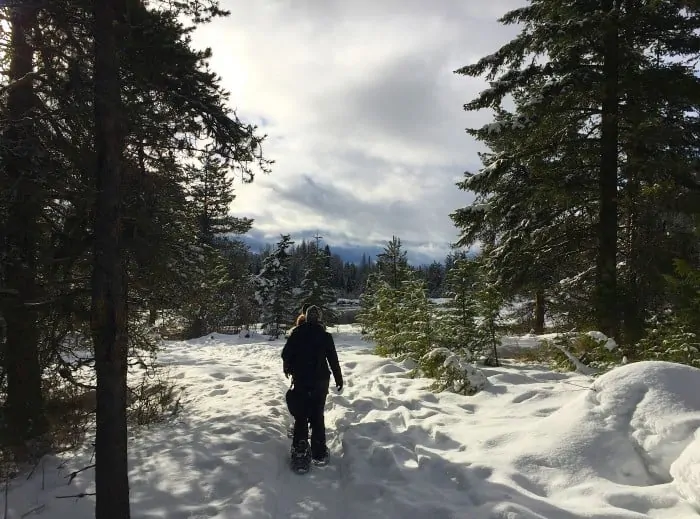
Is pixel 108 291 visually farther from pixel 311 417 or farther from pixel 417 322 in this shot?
pixel 417 322

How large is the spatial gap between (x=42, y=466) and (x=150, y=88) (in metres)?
5.36

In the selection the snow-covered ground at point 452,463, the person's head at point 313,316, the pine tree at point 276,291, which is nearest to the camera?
the snow-covered ground at point 452,463

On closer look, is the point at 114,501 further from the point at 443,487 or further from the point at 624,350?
the point at 624,350

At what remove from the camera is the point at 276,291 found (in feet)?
128

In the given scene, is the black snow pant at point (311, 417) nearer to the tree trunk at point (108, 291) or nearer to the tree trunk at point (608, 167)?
the tree trunk at point (108, 291)

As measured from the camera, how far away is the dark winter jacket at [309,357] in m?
6.29

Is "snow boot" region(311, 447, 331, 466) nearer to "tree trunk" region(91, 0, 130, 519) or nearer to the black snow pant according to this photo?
the black snow pant

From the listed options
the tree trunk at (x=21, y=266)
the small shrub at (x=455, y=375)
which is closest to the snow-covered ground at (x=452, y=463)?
the small shrub at (x=455, y=375)

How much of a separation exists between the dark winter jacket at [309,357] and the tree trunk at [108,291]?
234 cm

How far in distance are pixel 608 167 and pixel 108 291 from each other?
1027cm

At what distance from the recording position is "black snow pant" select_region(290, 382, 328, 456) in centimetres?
601

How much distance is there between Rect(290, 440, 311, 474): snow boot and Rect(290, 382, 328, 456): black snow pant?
8 cm

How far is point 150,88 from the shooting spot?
5.69m

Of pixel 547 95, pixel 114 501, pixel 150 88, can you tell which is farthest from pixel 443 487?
pixel 547 95
